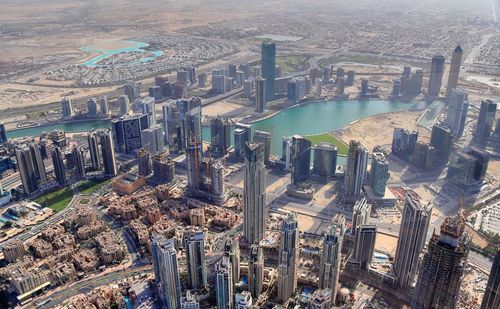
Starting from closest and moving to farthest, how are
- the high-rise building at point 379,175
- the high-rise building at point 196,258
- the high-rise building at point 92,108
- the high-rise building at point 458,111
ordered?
the high-rise building at point 196,258
the high-rise building at point 379,175
the high-rise building at point 458,111
the high-rise building at point 92,108

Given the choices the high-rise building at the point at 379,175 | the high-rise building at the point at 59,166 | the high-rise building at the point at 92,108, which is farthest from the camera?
the high-rise building at the point at 92,108

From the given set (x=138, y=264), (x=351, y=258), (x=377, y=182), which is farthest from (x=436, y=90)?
(x=138, y=264)

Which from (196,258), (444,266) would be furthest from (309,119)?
(444,266)

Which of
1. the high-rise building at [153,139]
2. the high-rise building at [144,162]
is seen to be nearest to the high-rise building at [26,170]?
the high-rise building at [144,162]

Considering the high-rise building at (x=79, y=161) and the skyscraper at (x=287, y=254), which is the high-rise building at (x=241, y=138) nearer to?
the high-rise building at (x=79, y=161)

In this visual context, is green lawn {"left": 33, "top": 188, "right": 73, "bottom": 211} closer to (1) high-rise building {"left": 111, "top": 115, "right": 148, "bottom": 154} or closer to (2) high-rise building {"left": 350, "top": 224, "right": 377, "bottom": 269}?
(1) high-rise building {"left": 111, "top": 115, "right": 148, "bottom": 154}
